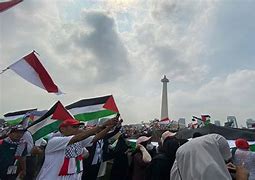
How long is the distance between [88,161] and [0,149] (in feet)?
6.31

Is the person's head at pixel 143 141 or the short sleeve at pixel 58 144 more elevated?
the person's head at pixel 143 141

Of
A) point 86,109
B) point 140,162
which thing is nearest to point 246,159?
point 140,162

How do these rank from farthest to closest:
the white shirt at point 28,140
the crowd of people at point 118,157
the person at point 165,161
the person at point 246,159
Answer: the white shirt at point 28,140, the person at point 246,159, the person at point 165,161, the crowd of people at point 118,157

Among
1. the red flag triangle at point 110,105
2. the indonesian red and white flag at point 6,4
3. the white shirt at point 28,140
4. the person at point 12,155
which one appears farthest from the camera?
the red flag triangle at point 110,105

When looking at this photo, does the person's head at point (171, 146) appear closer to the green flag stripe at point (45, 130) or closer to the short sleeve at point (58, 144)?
the short sleeve at point (58, 144)

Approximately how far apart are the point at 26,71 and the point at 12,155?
1822mm

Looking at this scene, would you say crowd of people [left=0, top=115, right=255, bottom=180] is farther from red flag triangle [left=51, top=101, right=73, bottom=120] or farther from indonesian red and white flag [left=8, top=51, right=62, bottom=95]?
indonesian red and white flag [left=8, top=51, right=62, bottom=95]

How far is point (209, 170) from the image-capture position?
9.39ft

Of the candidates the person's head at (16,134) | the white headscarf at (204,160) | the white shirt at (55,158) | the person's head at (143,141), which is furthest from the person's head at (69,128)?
the white headscarf at (204,160)

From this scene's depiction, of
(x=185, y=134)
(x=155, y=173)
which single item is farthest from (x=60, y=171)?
Result: (x=185, y=134)

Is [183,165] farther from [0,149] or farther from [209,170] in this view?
[0,149]

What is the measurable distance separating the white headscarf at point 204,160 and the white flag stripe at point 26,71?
5068 millimetres

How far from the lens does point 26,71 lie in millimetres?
7590

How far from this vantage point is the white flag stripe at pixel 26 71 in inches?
295
